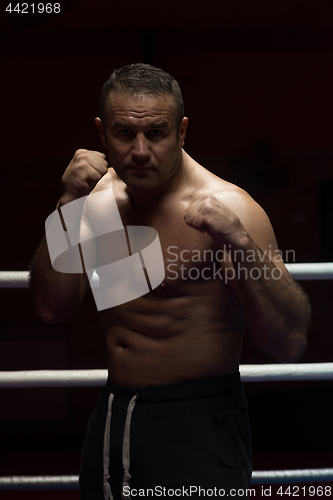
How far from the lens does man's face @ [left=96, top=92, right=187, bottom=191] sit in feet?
3.29

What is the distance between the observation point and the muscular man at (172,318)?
100cm

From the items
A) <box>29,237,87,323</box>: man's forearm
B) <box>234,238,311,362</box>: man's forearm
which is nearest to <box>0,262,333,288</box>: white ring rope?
<box>29,237,87,323</box>: man's forearm

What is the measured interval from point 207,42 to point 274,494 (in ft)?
8.02

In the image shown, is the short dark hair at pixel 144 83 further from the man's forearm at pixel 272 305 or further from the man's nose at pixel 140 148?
the man's forearm at pixel 272 305

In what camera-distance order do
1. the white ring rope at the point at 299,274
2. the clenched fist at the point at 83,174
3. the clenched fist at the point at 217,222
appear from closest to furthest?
1. the clenched fist at the point at 217,222
2. the clenched fist at the point at 83,174
3. the white ring rope at the point at 299,274

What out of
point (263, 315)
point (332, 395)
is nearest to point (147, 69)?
point (263, 315)

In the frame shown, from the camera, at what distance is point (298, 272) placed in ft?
4.27

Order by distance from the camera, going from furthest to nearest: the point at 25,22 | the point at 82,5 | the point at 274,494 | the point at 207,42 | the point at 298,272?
the point at 207,42, the point at 25,22, the point at 82,5, the point at 274,494, the point at 298,272

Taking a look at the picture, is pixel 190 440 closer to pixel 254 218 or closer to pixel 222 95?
pixel 254 218

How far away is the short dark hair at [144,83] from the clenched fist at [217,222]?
22cm

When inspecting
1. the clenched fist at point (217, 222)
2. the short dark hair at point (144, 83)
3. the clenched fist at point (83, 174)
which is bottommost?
the clenched fist at point (217, 222)

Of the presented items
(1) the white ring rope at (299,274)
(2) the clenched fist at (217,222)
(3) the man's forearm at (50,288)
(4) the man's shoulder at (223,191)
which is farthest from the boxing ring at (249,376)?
(2) the clenched fist at (217,222)

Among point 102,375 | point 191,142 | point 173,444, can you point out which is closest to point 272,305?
point 173,444

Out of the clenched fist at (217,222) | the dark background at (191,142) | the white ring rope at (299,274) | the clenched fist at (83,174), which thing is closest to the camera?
the clenched fist at (217,222)
